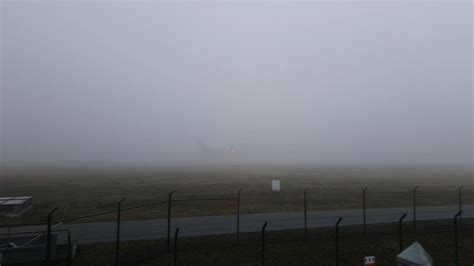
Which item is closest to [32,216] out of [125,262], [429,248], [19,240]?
[19,240]

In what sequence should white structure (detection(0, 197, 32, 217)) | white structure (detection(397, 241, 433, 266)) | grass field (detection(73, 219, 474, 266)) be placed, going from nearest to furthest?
white structure (detection(397, 241, 433, 266)) < grass field (detection(73, 219, 474, 266)) < white structure (detection(0, 197, 32, 217))

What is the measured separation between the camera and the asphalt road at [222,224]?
21703mm

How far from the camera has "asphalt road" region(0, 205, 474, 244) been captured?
21703mm

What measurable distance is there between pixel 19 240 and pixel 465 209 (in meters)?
38.7

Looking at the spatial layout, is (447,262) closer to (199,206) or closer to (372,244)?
(372,244)

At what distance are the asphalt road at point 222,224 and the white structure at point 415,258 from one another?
1298 cm

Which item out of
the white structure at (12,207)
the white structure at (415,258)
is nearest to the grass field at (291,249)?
the white structure at (415,258)

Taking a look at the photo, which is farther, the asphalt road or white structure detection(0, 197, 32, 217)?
white structure detection(0, 197, 32, 217)

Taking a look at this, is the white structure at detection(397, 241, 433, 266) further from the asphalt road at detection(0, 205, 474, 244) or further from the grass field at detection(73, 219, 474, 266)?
the asphalt road at detection(0, 205, 474, 244)

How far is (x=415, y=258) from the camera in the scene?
1055 cm

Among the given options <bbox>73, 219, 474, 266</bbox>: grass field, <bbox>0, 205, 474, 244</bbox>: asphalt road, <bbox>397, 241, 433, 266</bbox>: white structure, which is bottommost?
<bbox>0, 205, 474, 244</bbox>: asphalt road

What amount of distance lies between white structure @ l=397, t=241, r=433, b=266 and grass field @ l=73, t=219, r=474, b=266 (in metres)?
5.39

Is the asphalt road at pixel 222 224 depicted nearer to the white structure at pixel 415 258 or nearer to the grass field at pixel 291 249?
the grass field at pixel 291 249

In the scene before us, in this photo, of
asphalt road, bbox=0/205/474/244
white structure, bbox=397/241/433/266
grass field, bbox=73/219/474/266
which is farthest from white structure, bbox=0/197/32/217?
white structure, bbox=397/241/433/266
